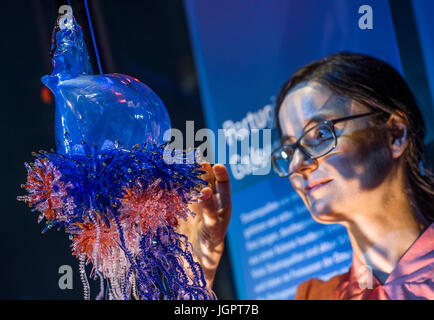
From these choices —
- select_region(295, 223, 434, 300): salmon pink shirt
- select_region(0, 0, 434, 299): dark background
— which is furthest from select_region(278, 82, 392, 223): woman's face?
select_region(0, 0, 434, 299): dark background

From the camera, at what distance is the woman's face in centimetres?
129

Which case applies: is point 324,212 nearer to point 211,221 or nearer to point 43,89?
point 211,221

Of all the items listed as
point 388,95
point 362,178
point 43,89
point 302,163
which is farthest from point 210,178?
point 43,89

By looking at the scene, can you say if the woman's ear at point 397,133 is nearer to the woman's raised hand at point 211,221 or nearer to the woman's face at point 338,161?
the woman's face at point 338,161

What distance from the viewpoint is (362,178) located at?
1309 millimetres

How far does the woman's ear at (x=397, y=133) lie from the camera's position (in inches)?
49.6

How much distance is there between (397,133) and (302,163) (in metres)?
0.27

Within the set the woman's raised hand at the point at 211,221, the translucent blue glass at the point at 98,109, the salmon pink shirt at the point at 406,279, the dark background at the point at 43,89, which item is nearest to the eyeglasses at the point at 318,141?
the woman's raised hand at the point at 211,221

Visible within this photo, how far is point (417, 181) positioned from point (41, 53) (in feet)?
5.39

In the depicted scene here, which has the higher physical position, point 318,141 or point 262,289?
point 318,141

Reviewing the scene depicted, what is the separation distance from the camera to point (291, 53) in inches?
65.5

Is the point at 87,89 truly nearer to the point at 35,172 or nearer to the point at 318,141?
the point at 35,172

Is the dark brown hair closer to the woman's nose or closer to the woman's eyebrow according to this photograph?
the woman's eyebrow

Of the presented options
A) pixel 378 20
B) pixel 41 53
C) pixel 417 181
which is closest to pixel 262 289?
pixel 417 181
